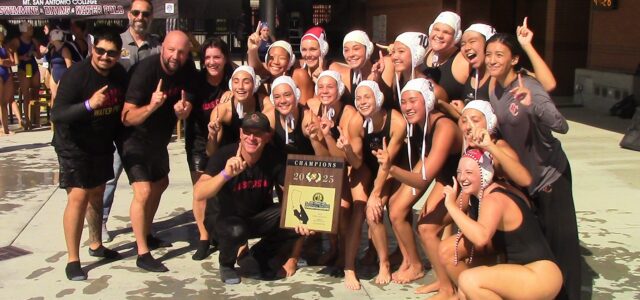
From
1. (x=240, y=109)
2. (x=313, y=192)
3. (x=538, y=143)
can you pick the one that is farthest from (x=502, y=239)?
(x=240, y=109)

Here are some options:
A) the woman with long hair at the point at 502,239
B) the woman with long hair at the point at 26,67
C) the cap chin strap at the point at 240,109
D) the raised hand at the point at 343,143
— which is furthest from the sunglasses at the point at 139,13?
the woman with long hair at the point at 26,67

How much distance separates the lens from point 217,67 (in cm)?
507

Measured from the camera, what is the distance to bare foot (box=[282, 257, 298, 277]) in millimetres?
4863

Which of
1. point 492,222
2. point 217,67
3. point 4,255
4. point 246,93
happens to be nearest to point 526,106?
point 492,222

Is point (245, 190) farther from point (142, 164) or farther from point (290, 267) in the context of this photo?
point (142, 164)

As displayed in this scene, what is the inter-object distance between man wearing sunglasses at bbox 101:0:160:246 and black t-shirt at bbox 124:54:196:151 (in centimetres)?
76

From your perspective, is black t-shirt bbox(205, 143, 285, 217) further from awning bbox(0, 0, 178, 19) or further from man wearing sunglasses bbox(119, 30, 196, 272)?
awning bbox(0, 0, 178, 19)

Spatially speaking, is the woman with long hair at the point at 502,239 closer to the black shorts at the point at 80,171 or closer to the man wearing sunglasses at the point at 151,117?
the man wearing sunglasses at the point at 151,117

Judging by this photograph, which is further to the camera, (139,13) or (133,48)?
(133,48)

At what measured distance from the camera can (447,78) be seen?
183 inches

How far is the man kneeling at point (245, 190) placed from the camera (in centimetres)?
450

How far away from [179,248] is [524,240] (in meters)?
2.91

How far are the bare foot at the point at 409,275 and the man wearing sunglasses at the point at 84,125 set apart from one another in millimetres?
2082

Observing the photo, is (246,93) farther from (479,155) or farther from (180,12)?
(180,12)
